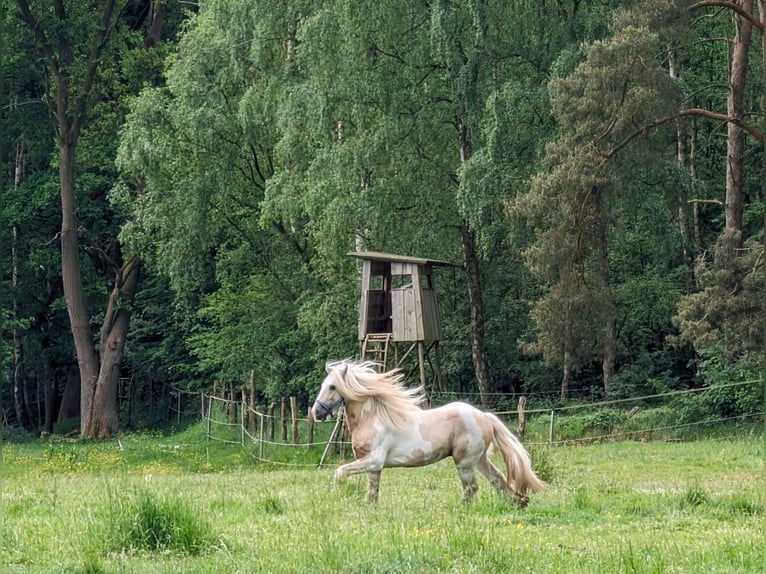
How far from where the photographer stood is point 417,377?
3030 cm

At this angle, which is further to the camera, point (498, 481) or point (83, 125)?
point (83, 125)

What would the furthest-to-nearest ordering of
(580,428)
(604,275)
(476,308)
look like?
(476,308) → (604,275) → (580,428)

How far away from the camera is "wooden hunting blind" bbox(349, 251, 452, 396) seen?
84.7ft

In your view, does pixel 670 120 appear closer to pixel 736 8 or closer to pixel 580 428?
pixel 736 8

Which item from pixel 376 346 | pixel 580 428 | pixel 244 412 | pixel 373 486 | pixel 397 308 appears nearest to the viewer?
pixel 373 486

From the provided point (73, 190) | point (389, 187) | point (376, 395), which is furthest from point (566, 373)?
point (376, 395)

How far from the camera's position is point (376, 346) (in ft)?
89.6

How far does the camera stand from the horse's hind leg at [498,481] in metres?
10.3

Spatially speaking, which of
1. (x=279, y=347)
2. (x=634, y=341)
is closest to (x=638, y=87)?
(x=634, y=341)

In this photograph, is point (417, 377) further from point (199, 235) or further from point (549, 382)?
point (199, 235)

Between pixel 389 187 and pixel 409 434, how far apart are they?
696 inches

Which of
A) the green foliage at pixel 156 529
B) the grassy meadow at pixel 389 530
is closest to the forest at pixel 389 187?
the grassy meadow at pixel 389 530

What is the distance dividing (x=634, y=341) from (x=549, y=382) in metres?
2.67

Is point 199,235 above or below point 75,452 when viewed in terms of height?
above
